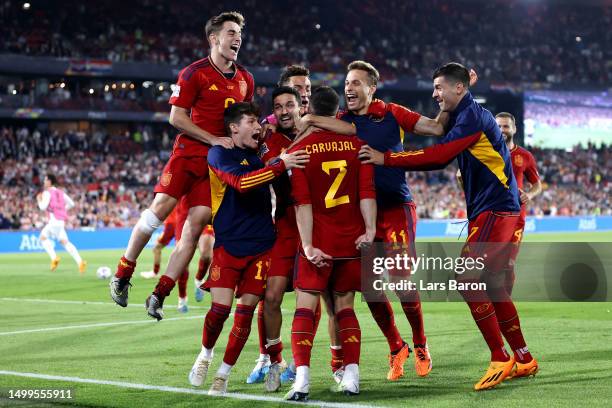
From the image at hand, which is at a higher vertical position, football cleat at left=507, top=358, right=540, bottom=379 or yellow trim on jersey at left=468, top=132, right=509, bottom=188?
yellow trim on jersey at left=468, top=132, right=509, bottom=188

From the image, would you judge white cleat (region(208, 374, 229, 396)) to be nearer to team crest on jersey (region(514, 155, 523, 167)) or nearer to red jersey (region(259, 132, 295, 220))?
red jersey (region(259, 132, 295, 220))

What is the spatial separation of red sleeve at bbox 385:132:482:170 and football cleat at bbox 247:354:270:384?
200 centimetres

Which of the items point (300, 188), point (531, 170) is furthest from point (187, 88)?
point (531, 170)

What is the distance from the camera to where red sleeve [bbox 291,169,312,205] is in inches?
269

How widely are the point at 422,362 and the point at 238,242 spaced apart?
1.91m

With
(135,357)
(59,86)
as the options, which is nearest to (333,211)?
(135,357)

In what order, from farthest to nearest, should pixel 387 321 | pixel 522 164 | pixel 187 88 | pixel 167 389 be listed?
pixel 522 164, pixel 187 88, pixel 387 321, pixel 167 389

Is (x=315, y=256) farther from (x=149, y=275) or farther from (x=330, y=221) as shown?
(x=149, y=275)

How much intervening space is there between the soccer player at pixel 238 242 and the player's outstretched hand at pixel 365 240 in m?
0.80

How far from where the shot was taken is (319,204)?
275 inches

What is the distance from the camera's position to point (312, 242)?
22.8 feet

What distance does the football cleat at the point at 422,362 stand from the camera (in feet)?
25.6

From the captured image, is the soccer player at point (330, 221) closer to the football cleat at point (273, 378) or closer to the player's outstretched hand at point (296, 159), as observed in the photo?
the player's outstretched hand at point (296, 159)

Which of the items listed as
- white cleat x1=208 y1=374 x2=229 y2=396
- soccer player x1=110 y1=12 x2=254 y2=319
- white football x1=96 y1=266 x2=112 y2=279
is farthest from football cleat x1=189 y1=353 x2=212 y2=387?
white football x1=96 y1=266 x2=112 y2=279
